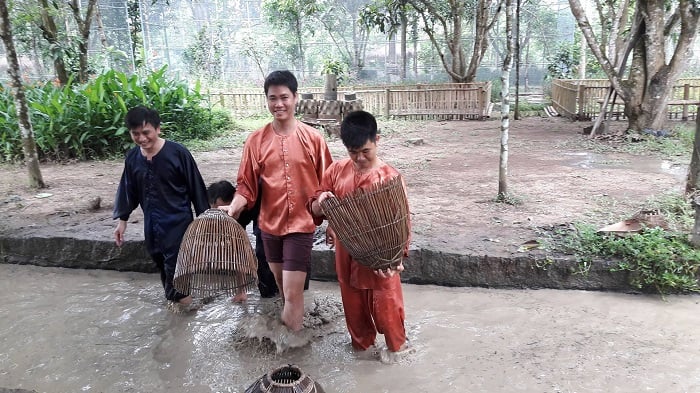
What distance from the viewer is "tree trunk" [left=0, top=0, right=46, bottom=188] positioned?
6227 millimetres

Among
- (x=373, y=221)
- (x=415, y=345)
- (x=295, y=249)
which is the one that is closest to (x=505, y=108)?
(x=415, y=345)

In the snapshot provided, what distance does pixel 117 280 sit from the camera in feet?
15.5

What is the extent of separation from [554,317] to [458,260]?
33.4 inches

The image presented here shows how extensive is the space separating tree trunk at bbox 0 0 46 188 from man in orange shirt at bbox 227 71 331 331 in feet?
16.3

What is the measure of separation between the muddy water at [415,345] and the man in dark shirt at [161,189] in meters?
0.66

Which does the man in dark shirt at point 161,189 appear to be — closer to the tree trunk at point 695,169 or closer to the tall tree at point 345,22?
the tree trunk at point 695,169

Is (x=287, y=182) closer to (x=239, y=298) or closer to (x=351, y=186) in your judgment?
(x=351, y=186)

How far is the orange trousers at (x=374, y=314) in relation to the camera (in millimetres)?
2883

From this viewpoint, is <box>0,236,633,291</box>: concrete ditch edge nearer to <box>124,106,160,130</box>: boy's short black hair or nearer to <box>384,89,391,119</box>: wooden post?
<box>124,106,160,130</box>: boy's short black hair

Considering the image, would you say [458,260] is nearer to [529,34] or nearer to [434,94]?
[434,94]

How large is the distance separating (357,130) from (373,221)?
492 mm

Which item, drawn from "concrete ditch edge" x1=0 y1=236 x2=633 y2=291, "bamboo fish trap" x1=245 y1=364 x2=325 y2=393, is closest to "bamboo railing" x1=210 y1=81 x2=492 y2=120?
"concrete ditch edge" x1=0 y1=236 x2=633 y2=291

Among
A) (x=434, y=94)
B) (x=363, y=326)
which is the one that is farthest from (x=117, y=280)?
(x=434, y=94)

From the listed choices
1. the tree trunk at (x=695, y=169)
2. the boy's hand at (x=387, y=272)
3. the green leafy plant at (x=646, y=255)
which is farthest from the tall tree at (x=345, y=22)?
the boy's hand at (x=387, y=272)
